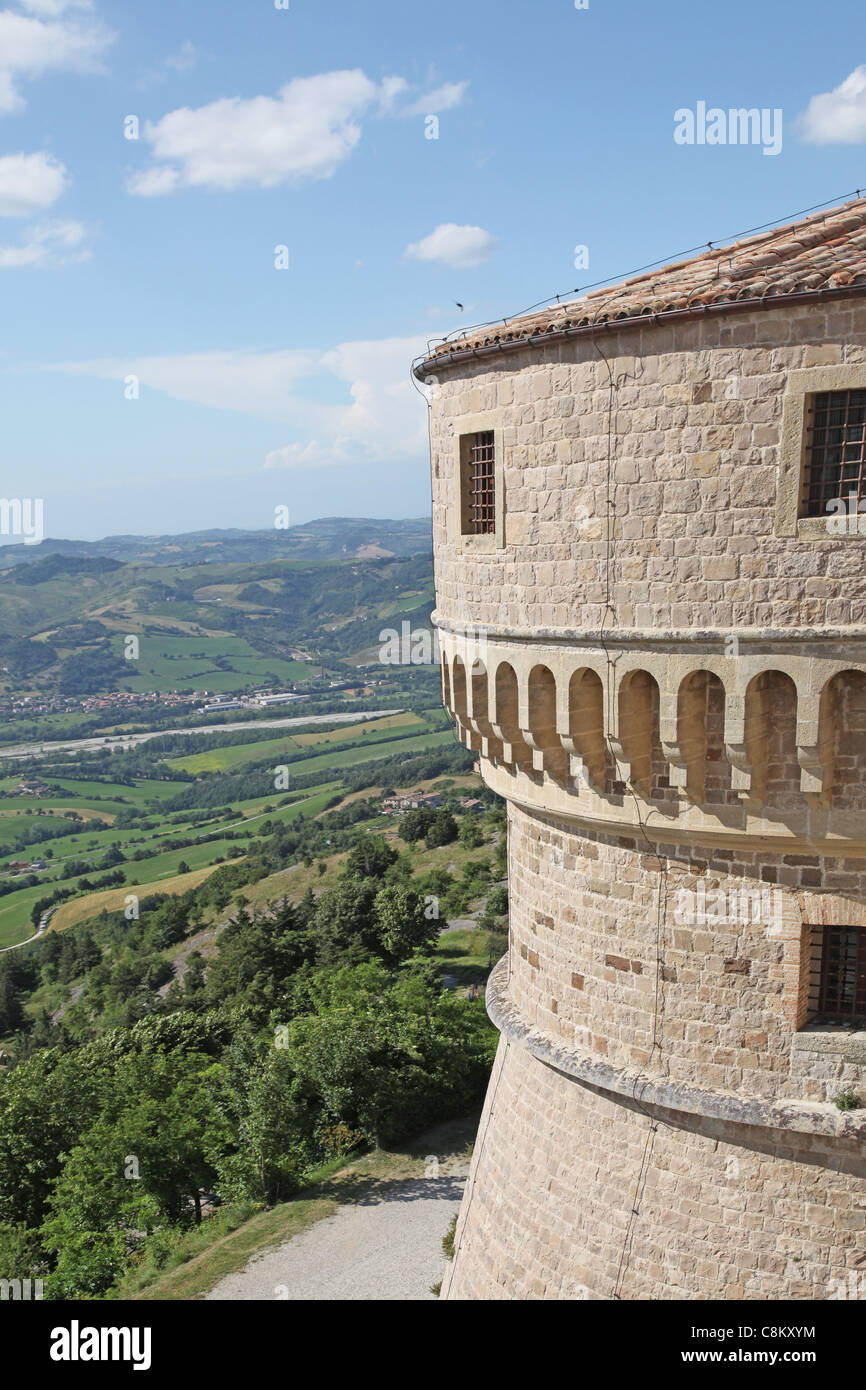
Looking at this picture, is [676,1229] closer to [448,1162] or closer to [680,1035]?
[680,1035]

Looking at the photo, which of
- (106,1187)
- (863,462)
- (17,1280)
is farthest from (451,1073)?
(863,462)

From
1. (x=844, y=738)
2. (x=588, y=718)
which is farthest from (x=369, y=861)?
(x=844, y=738)

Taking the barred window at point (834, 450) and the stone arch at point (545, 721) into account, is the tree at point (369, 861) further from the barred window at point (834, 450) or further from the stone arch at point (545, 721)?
the barred window at point (834, 450)

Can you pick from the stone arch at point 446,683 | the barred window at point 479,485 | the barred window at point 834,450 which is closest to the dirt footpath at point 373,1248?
the stone arch at point 446,683

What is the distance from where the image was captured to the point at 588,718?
9250mm

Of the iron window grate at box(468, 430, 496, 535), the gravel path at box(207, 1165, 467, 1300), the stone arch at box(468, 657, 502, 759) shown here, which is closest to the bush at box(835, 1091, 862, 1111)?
the stone arch at box(468, 657, 502, 759)

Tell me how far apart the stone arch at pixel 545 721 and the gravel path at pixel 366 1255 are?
12957 millimetres

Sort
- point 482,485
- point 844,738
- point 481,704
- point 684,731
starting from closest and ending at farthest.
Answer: point 844,738 → point 684,731 → point 481,704 → point 482,485

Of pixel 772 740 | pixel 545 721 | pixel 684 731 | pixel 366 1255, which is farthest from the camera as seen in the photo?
pixel 366 1255

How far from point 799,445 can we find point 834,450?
30cm

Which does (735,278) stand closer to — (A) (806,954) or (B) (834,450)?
(B) (834,450)

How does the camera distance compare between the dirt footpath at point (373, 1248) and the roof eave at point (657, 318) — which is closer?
the roof eave at point (657, 318)

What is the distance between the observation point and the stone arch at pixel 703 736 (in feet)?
28.4

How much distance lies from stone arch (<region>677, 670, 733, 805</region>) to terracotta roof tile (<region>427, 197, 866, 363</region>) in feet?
9.78
